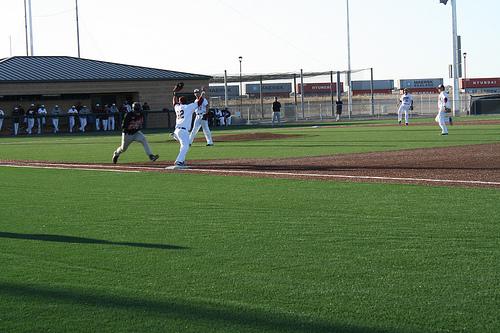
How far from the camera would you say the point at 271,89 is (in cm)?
12438

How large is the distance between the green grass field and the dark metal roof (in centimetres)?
3752

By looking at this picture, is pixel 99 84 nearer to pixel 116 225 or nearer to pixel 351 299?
pixel 116 225

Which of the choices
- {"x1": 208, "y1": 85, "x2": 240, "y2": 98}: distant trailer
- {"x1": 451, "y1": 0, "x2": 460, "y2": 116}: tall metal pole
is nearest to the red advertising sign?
{"x1": 208, "y1": 85, "x2": 240, "y2": 98}: distant trailer

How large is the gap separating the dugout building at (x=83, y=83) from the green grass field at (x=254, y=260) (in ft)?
121

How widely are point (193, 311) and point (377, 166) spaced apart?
1121 centimetres

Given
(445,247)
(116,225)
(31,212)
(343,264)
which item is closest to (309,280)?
(343,264)

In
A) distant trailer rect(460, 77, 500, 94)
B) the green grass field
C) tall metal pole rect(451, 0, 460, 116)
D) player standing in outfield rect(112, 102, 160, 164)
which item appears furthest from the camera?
distant trailer rect(460, 77, 500, 94)

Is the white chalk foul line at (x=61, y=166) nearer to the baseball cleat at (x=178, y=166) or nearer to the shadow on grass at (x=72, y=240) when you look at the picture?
the baseball cleat at (x=178, y=166)

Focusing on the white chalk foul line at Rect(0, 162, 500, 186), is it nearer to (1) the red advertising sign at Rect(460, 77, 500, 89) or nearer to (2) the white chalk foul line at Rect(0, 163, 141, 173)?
(2) the white chalk foul line at Rect(0, 163, 141, 173)

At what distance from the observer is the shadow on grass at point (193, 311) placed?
16.6 feet

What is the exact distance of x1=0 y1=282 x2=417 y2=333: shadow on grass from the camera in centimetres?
505

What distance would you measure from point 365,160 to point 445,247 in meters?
10.8

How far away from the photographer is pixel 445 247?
7.29 meters

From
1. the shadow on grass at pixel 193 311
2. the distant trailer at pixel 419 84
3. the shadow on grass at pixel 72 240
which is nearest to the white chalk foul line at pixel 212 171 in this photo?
the shadow on grass at pixel 72 240
